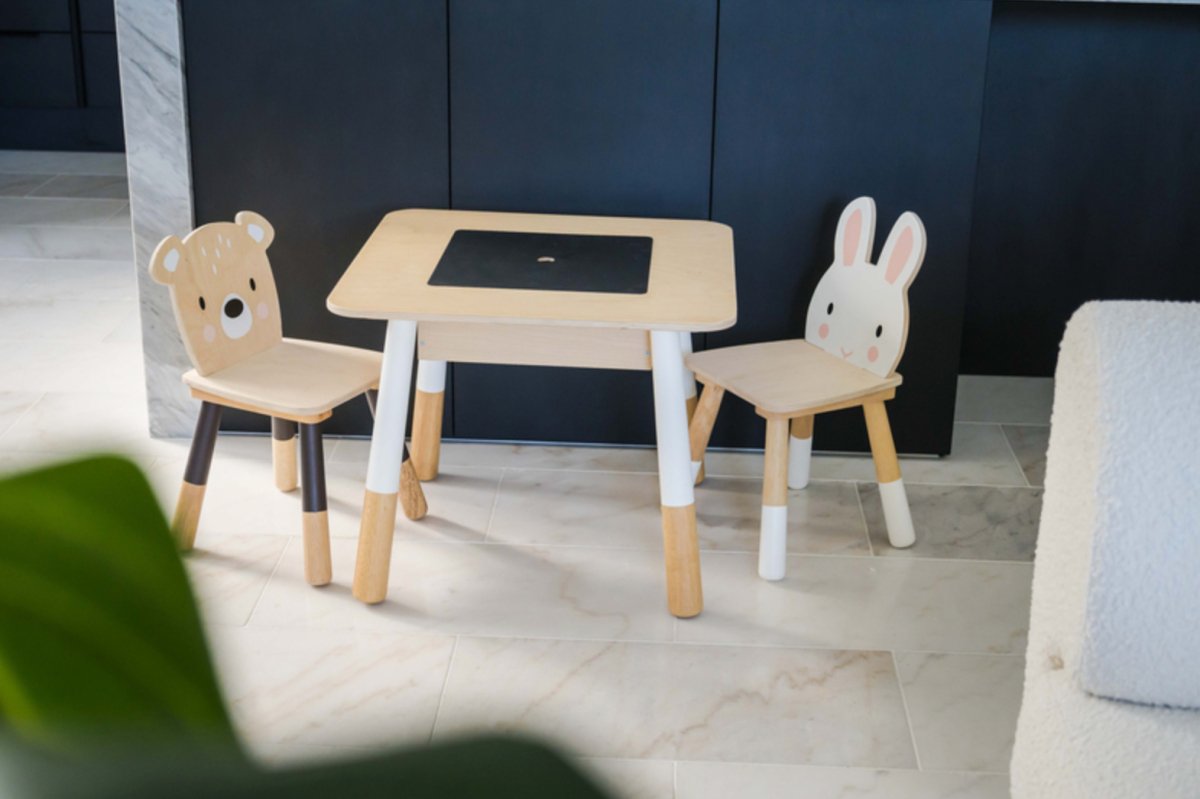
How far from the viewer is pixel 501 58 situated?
2994 millimetres

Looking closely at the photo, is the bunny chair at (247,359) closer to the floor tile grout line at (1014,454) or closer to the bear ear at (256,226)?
the bear ear at (256,226)

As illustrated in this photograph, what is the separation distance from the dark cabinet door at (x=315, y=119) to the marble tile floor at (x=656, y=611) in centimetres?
52

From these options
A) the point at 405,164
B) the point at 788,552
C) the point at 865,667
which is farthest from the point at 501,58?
the point at 865,667

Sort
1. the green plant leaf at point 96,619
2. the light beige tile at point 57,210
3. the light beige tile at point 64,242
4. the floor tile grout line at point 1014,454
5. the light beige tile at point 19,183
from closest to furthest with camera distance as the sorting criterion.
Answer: the green plant leaf at point 96,619 < the floor tile grout line at point 1014,454 < the light beige tile at point 64,242 < the light beige tile at point 57,210 < the light beige tile at point 19,183

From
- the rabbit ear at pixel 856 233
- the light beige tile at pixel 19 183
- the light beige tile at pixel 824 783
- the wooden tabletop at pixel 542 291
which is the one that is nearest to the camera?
the light beige tile at pixel 824 783

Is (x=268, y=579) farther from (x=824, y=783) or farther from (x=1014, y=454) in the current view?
(x=1014, y=454)

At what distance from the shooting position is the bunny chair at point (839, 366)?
260 centimetres

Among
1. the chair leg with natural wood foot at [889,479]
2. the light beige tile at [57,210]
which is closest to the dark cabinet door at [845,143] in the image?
the chair leg with natural wood foot at [889,479]

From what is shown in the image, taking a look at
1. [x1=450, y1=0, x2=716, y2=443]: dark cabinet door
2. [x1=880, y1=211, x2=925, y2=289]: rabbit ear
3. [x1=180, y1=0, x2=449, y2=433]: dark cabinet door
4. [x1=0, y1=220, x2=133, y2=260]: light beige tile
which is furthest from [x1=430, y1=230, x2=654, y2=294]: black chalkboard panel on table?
[x1=0, y1=220, x2=133, y2=260]: light beige tile

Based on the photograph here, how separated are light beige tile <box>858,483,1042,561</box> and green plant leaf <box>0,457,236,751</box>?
270 cm

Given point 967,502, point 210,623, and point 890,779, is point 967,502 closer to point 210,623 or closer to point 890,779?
point 890,779

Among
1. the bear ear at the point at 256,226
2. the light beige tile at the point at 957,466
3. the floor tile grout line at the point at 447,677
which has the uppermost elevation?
the bear ear at the point at 256,226

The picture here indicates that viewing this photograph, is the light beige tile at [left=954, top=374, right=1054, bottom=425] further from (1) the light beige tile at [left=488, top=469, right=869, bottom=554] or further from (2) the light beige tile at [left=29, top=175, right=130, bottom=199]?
(2) the light beige tile at [left=29, top=175, right=130, bottom=199]

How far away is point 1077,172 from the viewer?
3.51 meters
